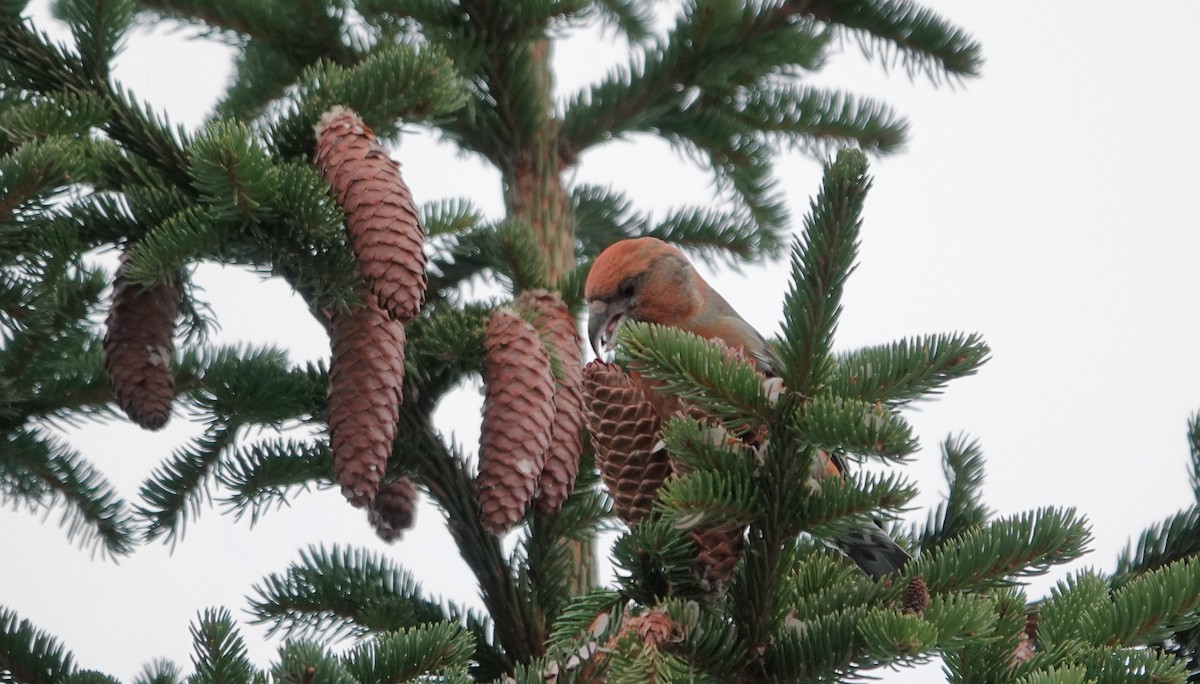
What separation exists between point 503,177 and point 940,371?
144 centimetres

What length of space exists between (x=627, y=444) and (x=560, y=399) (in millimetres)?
422

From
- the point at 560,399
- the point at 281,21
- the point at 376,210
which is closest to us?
the point at 376,210

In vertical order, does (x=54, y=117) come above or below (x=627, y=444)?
above

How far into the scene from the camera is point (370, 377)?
1677mm

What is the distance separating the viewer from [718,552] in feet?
4.21

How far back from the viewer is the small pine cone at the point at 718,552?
128 cm

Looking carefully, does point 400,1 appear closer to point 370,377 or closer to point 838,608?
point 370,377

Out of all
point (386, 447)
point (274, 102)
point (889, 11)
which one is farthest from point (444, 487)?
point (889, 11)

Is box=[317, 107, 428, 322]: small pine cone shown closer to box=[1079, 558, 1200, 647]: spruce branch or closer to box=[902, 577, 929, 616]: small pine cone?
box=[902, 577, 929, 616]: small pine cone

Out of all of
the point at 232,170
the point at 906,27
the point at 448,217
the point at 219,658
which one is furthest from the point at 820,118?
the point at 219,658

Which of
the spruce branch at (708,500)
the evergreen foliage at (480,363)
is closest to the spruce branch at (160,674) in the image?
the evergreen foliage at (480,363)

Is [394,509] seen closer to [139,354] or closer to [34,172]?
[139,354]

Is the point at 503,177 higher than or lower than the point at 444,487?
higher

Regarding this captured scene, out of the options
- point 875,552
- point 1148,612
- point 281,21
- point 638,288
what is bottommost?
point 1148,612
